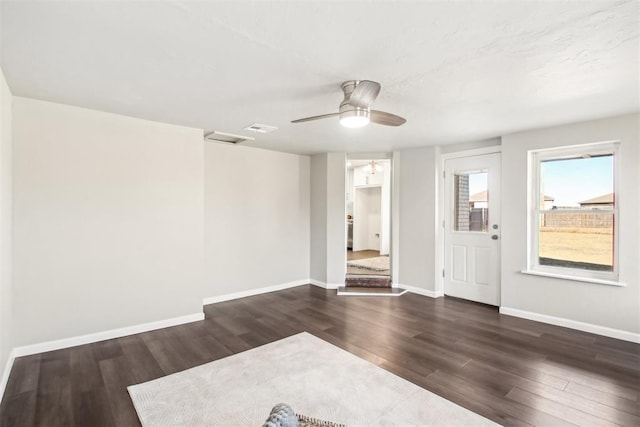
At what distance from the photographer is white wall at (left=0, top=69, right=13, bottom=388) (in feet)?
8.09

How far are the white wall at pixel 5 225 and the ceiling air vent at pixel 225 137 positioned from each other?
1.98 m

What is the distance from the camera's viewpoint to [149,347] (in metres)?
3.21

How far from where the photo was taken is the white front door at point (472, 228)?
4.56 metres

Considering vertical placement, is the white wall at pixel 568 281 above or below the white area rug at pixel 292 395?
above

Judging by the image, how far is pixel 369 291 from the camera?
532cm

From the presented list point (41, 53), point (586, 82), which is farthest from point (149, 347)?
point (586, 82)

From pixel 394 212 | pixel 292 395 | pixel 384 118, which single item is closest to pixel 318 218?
pixel 394 212

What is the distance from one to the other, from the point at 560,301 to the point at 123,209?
5232mm

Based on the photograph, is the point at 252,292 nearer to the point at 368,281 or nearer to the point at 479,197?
the point at 368,281

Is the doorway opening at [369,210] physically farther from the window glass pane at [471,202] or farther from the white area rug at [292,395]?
the white area rug at [292,395]

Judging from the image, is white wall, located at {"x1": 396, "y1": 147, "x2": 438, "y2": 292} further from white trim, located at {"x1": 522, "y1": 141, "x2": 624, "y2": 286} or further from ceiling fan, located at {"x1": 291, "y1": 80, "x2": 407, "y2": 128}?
ceiling fan, located at {"x1": 291, "y1": 80, "x2": 407, "y2": 128}

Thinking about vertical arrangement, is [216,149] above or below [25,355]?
above

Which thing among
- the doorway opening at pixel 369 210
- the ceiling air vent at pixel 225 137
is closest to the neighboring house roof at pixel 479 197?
the ceiling air vent at pixel 225 137

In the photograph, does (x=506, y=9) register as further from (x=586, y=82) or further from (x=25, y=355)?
(x=25, y=355)
